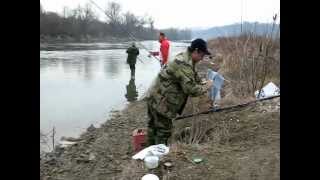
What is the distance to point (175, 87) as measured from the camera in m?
6.49

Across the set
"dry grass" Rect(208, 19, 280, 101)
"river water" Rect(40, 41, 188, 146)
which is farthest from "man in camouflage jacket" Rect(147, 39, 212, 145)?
"river water" Rect(40, 41, 188, 146)

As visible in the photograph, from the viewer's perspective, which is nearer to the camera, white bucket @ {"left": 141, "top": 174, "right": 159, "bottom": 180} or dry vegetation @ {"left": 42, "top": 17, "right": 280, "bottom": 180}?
white bucket @ {"left": 141, "top": 174, "right": 159, "bottom": 180}

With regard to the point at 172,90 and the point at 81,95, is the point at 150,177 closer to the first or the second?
the point at 172,90

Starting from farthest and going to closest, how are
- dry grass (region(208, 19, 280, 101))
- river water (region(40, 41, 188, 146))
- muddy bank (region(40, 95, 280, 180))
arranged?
river water (region(40, 41, 188, 146)), dry grass (region(208, 19, 280, 101)), muddy bank (region(40, 95, 280, 180))

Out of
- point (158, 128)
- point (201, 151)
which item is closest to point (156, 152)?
point (201, 151)

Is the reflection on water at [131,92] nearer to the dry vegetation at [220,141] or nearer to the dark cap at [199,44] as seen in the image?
the dry vegetation at [220,141]

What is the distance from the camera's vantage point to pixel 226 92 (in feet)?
31.3

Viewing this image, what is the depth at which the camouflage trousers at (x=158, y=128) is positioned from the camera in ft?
21.9

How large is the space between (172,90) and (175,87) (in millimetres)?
53

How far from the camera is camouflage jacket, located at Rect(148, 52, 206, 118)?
20.7 ft

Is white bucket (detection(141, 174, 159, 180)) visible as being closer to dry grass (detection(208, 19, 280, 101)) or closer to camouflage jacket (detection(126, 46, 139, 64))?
dry grass (detection(208, 19, 280, 101))

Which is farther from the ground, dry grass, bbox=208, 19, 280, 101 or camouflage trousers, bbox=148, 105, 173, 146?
dry grass, bbox=208, 19, 280, 101
